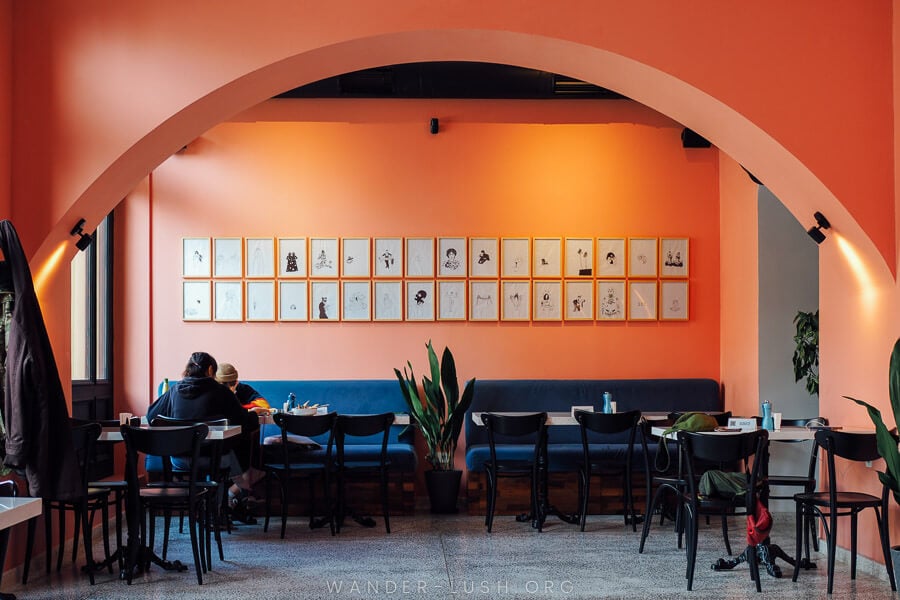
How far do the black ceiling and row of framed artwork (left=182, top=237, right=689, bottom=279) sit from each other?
124 cm

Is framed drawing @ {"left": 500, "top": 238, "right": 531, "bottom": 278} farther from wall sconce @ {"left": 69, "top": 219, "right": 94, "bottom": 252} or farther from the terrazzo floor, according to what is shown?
wall sconce @ {"left": 69, "top": 219, "right": 94, "bottom": 252}

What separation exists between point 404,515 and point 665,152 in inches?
154

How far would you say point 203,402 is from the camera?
6484mm

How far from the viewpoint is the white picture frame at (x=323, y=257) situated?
844 cm

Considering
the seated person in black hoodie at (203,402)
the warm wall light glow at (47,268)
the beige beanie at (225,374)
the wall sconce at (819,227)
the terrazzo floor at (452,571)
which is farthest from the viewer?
the beige beanie at (225,374)

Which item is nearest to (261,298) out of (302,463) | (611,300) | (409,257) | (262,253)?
(262,253)

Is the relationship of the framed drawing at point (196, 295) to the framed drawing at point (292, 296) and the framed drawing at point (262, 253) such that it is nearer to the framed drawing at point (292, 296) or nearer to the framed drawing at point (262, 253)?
the framed drawing at point (262, 253)

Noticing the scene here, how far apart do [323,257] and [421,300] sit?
0.94 meters

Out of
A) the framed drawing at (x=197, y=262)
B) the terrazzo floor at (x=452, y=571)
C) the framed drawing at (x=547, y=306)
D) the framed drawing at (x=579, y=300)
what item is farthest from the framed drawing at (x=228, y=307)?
the framed drawing at (x=579, y=300)

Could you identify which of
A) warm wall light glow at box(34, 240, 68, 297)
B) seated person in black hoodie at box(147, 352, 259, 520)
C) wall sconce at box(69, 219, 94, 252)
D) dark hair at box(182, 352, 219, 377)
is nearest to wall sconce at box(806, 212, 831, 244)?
seated person in black hoodie at box(147, 352, 259, 520)

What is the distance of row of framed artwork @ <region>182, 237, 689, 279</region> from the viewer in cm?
844

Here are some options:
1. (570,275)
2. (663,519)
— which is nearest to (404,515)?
(663,519)

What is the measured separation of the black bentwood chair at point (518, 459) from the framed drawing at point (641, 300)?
1670 mm

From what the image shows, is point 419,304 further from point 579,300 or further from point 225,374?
point 225,374
